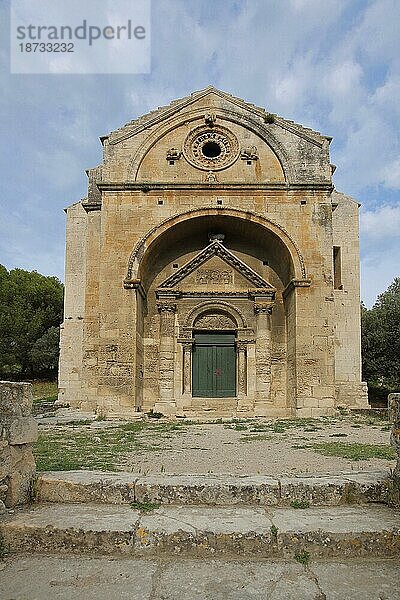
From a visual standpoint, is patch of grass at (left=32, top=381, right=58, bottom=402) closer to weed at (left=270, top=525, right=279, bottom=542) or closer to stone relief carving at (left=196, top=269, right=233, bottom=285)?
stone relief carving at (left=196, top=269, right=233, bottom=285)

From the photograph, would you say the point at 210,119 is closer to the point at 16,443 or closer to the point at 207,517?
the point at 16,443

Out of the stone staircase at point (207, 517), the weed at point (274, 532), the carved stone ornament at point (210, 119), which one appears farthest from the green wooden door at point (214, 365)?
the weed at point (274, 532)

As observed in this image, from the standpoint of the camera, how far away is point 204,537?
158 inches

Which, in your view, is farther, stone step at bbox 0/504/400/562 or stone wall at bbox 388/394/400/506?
stone wall at bbox 388/394/400/506

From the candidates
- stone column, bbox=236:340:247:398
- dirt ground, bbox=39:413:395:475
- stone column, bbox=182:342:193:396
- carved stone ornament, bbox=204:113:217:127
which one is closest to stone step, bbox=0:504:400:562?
dirt ground, bbox=39:413:395:475

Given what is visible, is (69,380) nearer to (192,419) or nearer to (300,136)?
(192,419)

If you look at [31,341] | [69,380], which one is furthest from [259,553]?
[31,341]

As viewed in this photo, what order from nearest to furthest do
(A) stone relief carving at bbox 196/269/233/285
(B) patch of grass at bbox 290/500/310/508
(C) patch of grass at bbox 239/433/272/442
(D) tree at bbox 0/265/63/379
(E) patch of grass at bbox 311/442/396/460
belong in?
1. (B) patch of grass at bbox 290/500/310/508
2. (E) patch of grass at bbox 311/442/396/460
3. (C) patch of grass at bbox 239/433/272/442
4. (A) stone relief carving at bbox 196/269/233/285
5. (D) tree at bbox 0/265/63/379

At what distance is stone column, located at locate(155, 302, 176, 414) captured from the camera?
1766 cm

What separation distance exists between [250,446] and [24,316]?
1183 inches

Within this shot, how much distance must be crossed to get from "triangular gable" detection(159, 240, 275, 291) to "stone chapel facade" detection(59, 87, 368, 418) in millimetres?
50

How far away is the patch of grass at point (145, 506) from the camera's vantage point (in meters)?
4.60

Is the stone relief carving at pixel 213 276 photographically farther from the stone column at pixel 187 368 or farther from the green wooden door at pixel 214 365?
the stone column at pixel 187 368

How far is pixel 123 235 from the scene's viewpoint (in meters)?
17.3
